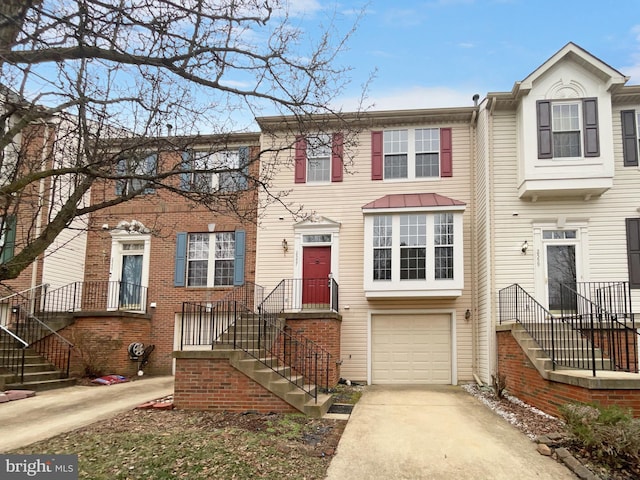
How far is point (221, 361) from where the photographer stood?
838 cm

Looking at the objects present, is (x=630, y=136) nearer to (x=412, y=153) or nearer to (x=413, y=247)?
(x=412, y=153)

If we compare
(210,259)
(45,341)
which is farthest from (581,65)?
(45,341)

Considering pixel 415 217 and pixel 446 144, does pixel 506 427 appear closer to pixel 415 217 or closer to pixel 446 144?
pixel 415 217

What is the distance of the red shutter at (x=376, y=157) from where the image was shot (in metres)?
13.7

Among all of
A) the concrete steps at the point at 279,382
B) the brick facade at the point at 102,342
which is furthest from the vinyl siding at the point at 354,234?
→ the concrete steps at the point at 279,382

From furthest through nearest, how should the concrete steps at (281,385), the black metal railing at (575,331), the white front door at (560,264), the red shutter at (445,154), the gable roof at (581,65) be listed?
the red shutter at (445,154) < the white front door at (560,264) < the gable roof at (581,65) < the black metal railing at (575,331) < the concrete steps at (281,385)

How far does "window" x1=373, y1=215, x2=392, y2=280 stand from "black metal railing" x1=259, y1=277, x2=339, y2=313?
1.28m

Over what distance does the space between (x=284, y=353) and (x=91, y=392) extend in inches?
173

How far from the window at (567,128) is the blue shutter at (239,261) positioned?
8.39 meters

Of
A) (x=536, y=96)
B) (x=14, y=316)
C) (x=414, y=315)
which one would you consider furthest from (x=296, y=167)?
(x=14, y=316)

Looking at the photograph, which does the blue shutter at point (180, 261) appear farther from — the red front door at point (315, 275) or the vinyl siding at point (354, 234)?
the red front door at point (315, 275)

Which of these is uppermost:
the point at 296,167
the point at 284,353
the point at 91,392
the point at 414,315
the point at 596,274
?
the point at 296,167

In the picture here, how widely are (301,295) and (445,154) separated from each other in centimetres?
567

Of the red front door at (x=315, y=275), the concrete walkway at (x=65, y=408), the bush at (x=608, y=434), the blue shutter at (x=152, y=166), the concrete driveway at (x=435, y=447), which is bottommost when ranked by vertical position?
the concrete walkway at (x=65, y=408)
